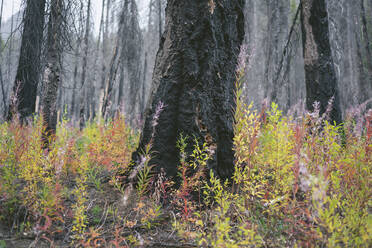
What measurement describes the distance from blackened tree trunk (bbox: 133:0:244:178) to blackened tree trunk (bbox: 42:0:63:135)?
194 cm

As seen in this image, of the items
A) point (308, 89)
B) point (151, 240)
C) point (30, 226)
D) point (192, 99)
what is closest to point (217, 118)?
point (192, 99)

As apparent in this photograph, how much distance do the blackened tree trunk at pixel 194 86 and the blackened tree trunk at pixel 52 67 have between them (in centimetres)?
194

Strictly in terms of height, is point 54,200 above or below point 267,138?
below

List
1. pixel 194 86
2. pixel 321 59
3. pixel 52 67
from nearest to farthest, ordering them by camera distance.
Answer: pixel 194 86 → pixel 52 67 → pixel 321 59

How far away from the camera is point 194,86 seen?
2441 millimetres

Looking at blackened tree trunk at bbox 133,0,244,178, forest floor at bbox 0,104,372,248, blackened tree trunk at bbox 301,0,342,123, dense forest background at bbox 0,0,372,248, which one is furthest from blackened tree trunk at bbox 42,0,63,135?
blackened tree trunk at bbox 301,0,342,123

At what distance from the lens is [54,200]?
1.69 meters

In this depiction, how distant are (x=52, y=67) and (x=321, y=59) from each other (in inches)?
189

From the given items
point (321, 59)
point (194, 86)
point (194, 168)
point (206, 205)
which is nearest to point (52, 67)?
point (194, 86)

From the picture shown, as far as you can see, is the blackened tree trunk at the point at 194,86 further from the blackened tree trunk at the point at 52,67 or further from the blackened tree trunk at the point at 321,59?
the blackened tree trunk at the point at 321,59

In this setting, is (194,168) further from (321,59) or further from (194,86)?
(321,59)

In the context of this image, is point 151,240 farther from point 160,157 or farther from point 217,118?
point 217,118

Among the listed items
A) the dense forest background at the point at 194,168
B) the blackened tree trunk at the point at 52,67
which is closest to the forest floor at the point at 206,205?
the dense forest background at the point at 194,168

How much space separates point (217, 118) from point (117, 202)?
141 cm
